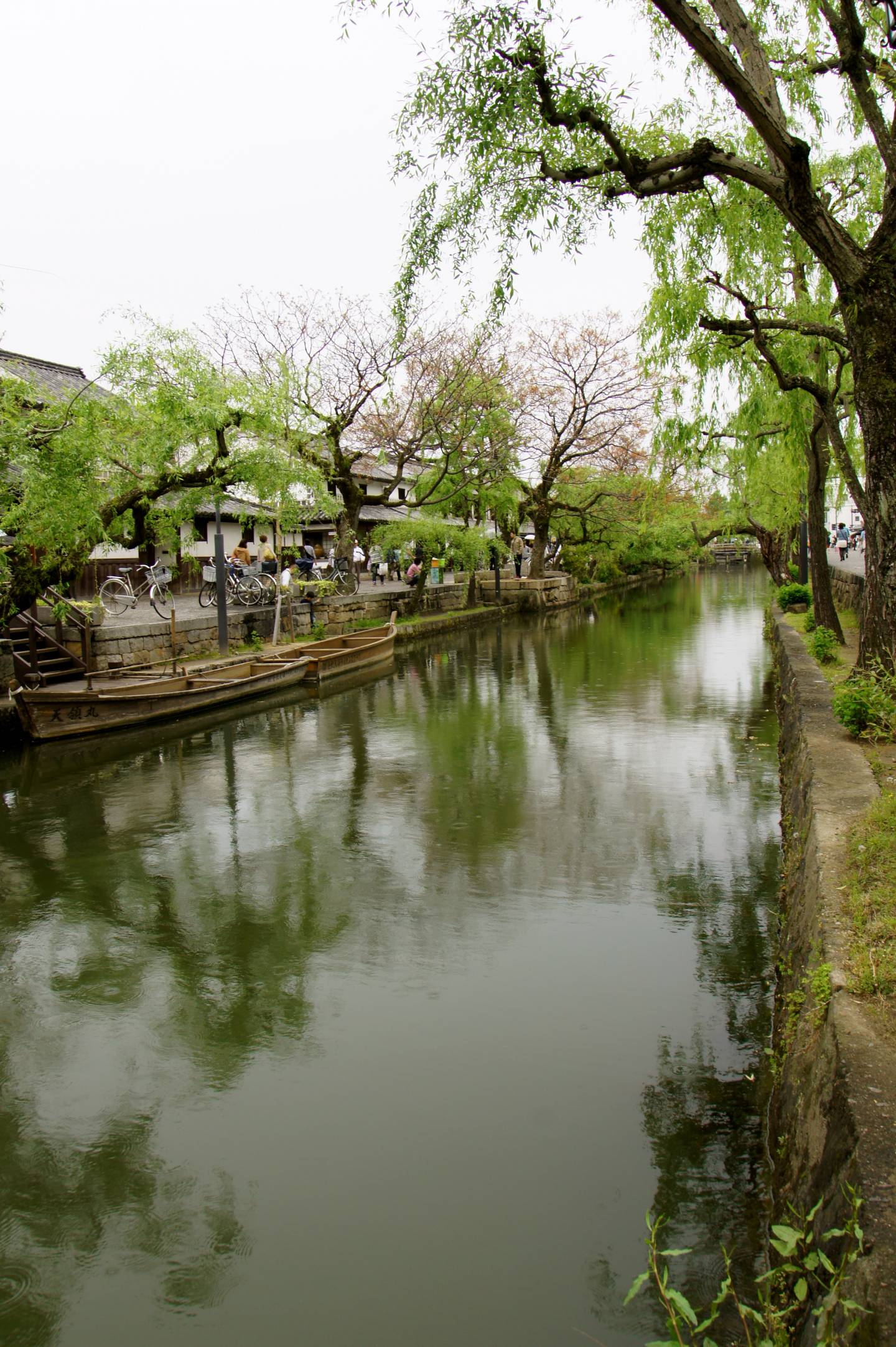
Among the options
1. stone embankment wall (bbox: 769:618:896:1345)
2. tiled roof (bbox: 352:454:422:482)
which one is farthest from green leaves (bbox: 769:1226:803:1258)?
tiled roof (bbox: 352:454:422:482)

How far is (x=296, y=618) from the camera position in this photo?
2142 cm

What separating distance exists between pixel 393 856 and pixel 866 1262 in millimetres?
5893

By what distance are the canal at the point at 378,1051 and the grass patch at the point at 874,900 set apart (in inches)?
40.1

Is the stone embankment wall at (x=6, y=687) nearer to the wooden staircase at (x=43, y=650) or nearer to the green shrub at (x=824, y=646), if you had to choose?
the wooden staircase at (x=43, y=650)

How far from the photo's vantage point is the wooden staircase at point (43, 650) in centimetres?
1278

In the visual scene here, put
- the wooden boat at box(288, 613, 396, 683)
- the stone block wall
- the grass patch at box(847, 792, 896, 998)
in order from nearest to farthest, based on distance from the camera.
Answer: the grass patch at box(847, 792, 896, 998), the stone block wall, the wooden boat at box(288, 613, 396, 683)

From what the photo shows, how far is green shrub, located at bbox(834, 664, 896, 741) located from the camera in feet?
20.9

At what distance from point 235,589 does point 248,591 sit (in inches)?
16.0

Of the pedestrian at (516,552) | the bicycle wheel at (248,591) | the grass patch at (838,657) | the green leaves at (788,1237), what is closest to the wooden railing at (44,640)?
the bicycle wheel at (248,591)

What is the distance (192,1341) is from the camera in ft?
10.2

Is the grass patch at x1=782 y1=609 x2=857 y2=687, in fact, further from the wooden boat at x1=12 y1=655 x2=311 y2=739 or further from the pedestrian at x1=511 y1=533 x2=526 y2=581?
the pedestrian at x1=511 y1=533 x2=526 y2=581

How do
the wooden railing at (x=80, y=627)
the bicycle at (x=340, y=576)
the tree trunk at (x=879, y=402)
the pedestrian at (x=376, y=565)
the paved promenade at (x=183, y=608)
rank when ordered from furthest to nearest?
1. the pedestrian at (x=376, y=565)
2. the bicycle at (x=340, y=576)
3. the paved promenade at (x=183, y=608)
4. the wooden railing at (x=80, y=627)
5. the tree trunk at (x=879, y=402)

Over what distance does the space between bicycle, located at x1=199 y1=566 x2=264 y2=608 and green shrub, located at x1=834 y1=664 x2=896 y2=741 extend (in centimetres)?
1523

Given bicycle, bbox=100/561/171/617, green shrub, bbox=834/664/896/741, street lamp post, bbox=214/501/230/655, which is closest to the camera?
green shrub, bbox=834/664/896/741
